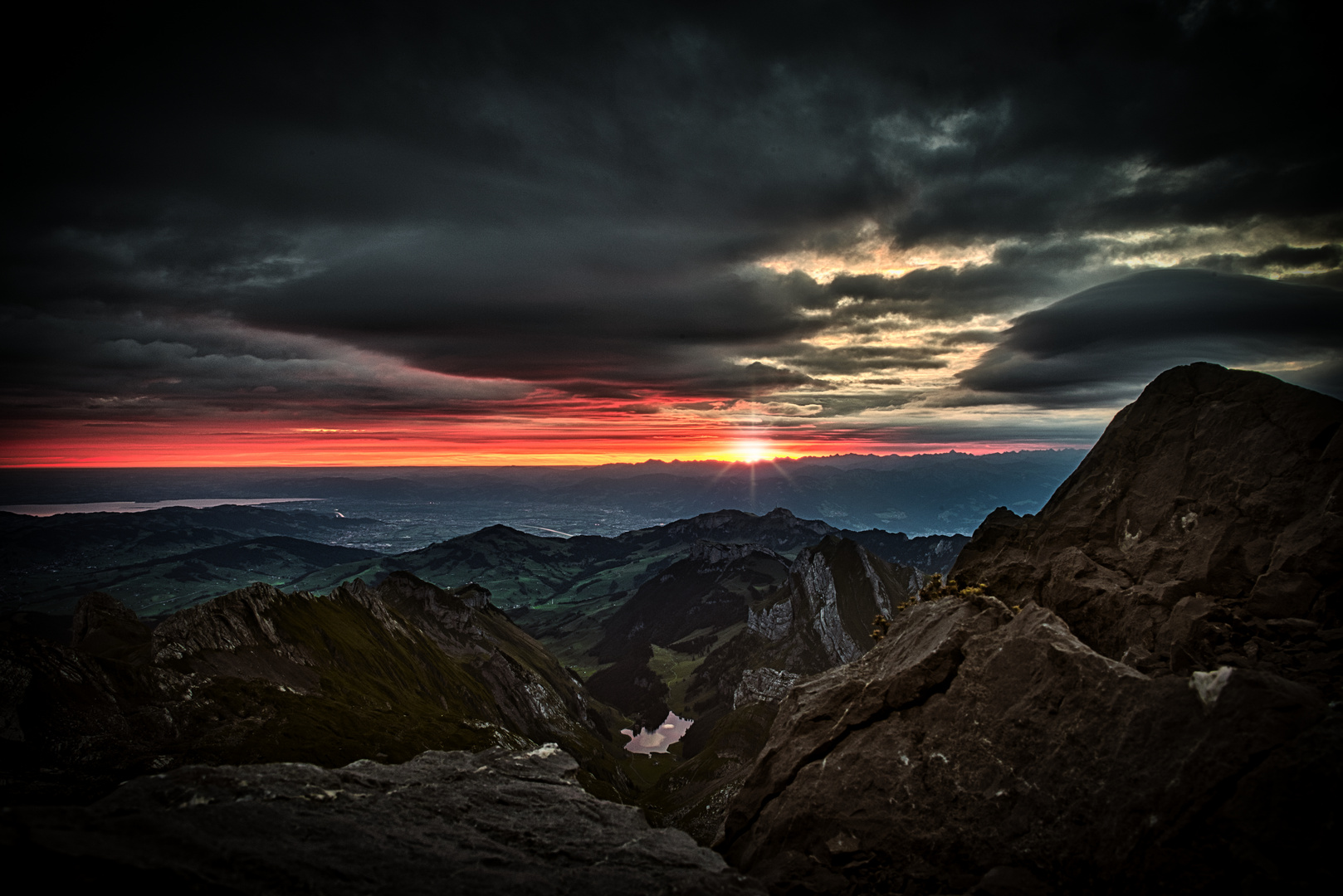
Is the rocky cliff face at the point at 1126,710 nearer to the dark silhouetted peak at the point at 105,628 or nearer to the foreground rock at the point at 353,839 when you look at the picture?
the foreground rock at the point at 353,839

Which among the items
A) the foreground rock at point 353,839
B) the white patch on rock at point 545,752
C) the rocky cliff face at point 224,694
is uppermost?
the foreground rock at point 353,839

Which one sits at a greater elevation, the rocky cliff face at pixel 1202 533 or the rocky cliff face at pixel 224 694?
the rocky cliff face at pixel 1202 533

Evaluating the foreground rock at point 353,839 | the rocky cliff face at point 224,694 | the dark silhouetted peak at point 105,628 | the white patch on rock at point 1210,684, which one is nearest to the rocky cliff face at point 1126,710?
the white patch on rock at point 1210,684

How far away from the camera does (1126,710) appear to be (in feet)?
80.7

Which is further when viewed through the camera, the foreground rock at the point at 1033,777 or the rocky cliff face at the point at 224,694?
the rocky cliff face at the point at 224,694

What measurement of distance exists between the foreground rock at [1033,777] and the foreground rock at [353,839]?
6708 mm

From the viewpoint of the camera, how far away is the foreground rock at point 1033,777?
19.8m

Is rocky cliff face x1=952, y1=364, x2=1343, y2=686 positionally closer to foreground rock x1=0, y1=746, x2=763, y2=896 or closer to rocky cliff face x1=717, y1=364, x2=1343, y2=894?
rocky cliff face x1=717, y1=364, x2=1343, y2=894

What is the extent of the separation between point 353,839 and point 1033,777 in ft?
110

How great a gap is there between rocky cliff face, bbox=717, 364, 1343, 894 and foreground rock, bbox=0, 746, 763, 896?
7718 mm

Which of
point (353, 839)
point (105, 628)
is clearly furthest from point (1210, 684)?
point (105, 628)

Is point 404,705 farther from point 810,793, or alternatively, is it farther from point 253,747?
point 810,793

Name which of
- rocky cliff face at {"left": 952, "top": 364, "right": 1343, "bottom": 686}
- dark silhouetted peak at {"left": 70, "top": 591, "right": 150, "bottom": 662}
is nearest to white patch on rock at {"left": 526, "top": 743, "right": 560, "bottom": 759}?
rocky cliff face at {"left": 952, "top": 364, "right": 1343, "bottom": 686}

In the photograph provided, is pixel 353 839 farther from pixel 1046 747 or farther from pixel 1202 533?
pixel 1202 533
